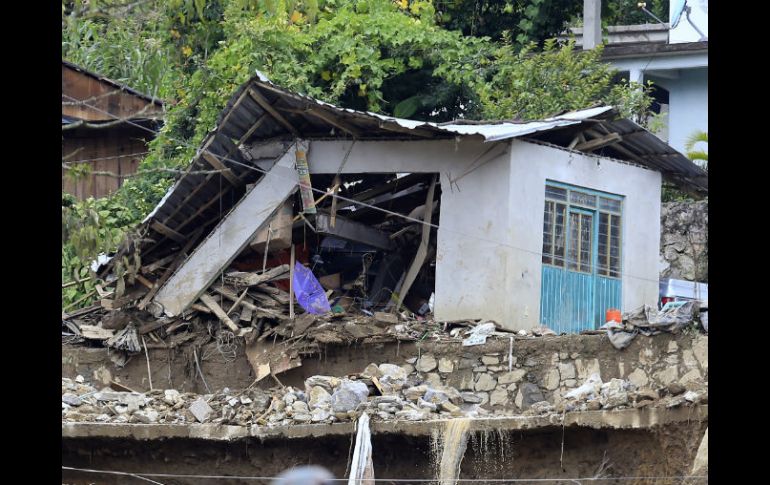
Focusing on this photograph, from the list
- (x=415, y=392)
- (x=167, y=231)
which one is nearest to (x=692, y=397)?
(x=415, y=392)

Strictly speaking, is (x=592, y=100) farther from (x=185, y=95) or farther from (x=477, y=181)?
(x=185, y=95)

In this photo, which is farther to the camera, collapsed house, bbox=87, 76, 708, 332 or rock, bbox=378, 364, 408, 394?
collapsed house, bbox=87, 76, 708, 332

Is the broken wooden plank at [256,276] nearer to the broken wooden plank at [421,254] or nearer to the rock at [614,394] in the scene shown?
the broken wooden plank at [421,254]

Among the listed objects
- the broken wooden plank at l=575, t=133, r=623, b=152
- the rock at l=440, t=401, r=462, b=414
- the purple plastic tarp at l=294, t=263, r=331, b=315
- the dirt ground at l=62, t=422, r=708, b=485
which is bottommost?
the dirt ground at l=62, t=422, r=708, b=485

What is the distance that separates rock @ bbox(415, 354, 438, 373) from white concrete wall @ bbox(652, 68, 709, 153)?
10.7 m

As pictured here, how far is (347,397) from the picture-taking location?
42.1ft

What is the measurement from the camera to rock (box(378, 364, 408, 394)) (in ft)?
43.7

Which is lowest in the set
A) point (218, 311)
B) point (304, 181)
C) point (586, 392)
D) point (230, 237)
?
point (586, 392)

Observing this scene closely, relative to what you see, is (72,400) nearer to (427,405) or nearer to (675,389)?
(427,405)

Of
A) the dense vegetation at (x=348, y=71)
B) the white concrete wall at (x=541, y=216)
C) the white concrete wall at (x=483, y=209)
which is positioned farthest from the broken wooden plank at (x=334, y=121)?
the dense vegetation at (x=348, y=71)

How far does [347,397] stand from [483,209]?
3.48 meters

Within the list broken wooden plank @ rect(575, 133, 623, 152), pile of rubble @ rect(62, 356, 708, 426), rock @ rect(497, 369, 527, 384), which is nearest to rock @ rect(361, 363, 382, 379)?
pile of rubble @ rect(62, 356, 708, 426)

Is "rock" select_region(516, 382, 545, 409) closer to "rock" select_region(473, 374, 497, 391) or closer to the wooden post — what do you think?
"rock" select_region(473, 374, 497, 391)
